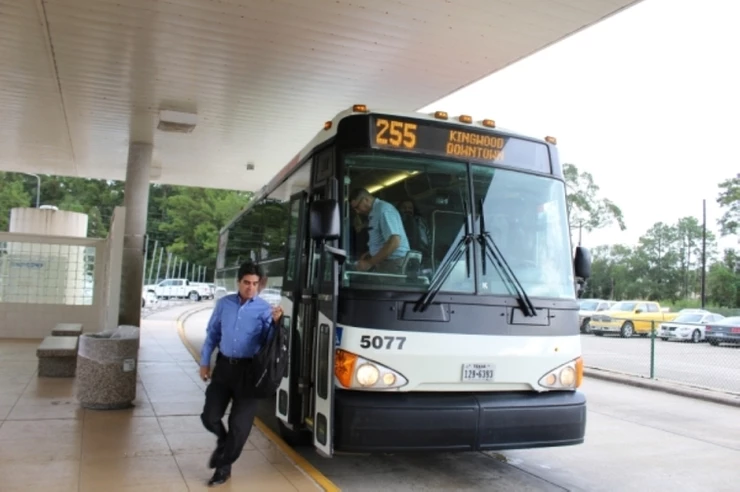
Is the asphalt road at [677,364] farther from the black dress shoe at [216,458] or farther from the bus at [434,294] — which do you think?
the black dress shoe at [216,458]

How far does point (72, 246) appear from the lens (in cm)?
1608

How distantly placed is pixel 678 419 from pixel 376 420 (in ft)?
22.9

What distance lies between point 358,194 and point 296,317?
1.53 meters

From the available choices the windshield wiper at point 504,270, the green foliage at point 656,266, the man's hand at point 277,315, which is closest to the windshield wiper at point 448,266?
the windshield wiper at point 504,270

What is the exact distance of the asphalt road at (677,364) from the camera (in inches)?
570

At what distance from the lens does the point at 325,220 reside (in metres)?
5.03

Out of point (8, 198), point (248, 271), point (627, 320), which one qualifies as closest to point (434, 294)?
point (248, 271)

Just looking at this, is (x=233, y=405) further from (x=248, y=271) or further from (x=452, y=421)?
(x=452, y=421)

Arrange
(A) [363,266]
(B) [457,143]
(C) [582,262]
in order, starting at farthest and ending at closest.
Result: (C) [582,262], (B) [457,143], (A) [363,266]

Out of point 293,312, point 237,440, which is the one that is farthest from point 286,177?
point 237,440

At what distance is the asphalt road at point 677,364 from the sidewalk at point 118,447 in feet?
35.3

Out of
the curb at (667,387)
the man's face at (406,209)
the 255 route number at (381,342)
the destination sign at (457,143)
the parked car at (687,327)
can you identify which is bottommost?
the curb at (667,387)

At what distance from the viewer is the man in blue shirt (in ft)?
17.4

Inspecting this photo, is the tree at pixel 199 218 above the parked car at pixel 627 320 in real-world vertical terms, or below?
above
